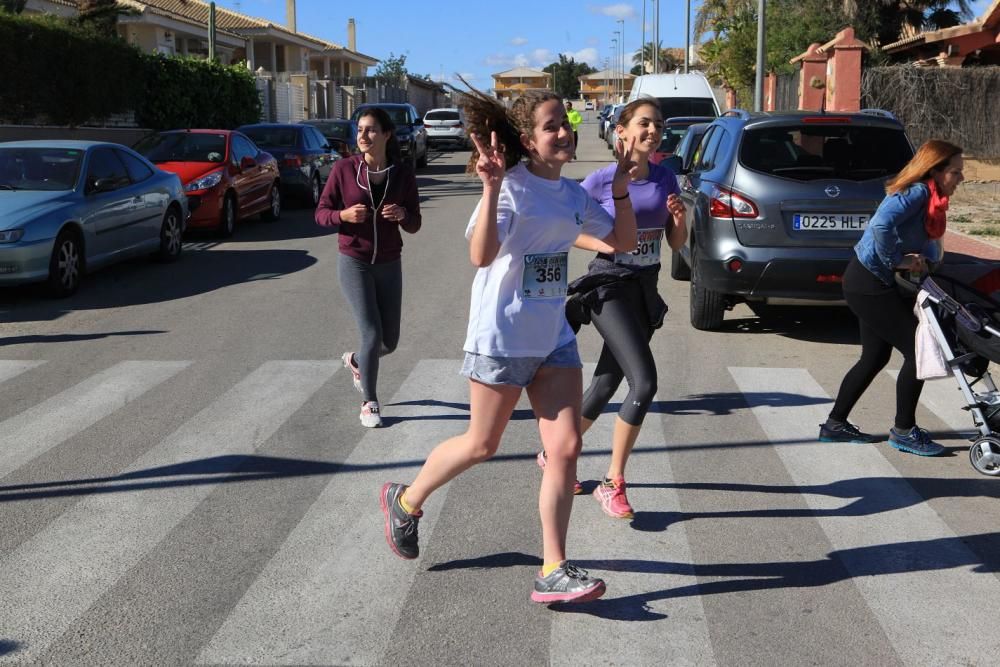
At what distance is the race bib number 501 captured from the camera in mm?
4074

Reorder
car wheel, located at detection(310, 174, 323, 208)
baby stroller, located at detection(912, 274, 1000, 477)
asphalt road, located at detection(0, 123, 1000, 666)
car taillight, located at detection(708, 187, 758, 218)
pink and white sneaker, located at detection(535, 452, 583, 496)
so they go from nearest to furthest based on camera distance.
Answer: asphalt road, located at detection(0, 123, 1000, 666)
pink and white sneaker, located at detection(535, 452, 583, 496)
baby stroller, located at detection(912, 274, 1000, 477)
car taillight, located at detection(708, 187, 758, 218)
car wheel, located at detection(310, 174, 323, 208)

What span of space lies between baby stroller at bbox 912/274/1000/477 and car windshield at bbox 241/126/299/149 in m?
16.0

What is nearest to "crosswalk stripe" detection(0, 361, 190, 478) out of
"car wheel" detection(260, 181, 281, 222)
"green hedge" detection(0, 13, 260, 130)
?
"car wheel" detection(260, 181, 281, 222)

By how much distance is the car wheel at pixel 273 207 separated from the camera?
18.2m

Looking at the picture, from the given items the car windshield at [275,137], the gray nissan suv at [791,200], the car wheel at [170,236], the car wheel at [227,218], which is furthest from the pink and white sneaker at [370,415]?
the car windshield at [275,137]

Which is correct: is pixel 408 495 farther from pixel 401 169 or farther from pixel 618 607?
pixel 401 169

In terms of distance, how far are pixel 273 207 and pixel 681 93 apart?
40.4ft

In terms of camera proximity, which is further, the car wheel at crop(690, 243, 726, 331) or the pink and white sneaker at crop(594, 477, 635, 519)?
the car wheel at crop(690, 243, 726, 331)

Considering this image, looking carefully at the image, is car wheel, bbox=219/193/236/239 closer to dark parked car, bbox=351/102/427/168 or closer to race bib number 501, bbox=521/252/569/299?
race bib number 501, bbox=521/252/569/299

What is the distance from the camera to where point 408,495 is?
4.50 m

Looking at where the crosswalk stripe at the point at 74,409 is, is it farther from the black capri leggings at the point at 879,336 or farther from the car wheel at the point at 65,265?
the black capri leggings at the point at 879,336

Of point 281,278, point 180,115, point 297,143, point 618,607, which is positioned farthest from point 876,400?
point 180,115

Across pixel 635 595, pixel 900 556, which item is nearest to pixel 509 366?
pixel 635 595

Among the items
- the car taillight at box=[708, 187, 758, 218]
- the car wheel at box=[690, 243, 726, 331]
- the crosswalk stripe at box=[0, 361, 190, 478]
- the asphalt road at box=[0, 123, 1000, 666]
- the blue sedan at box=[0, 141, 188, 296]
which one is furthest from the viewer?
the blue sedan at box=[0, 141, 188, 296]
